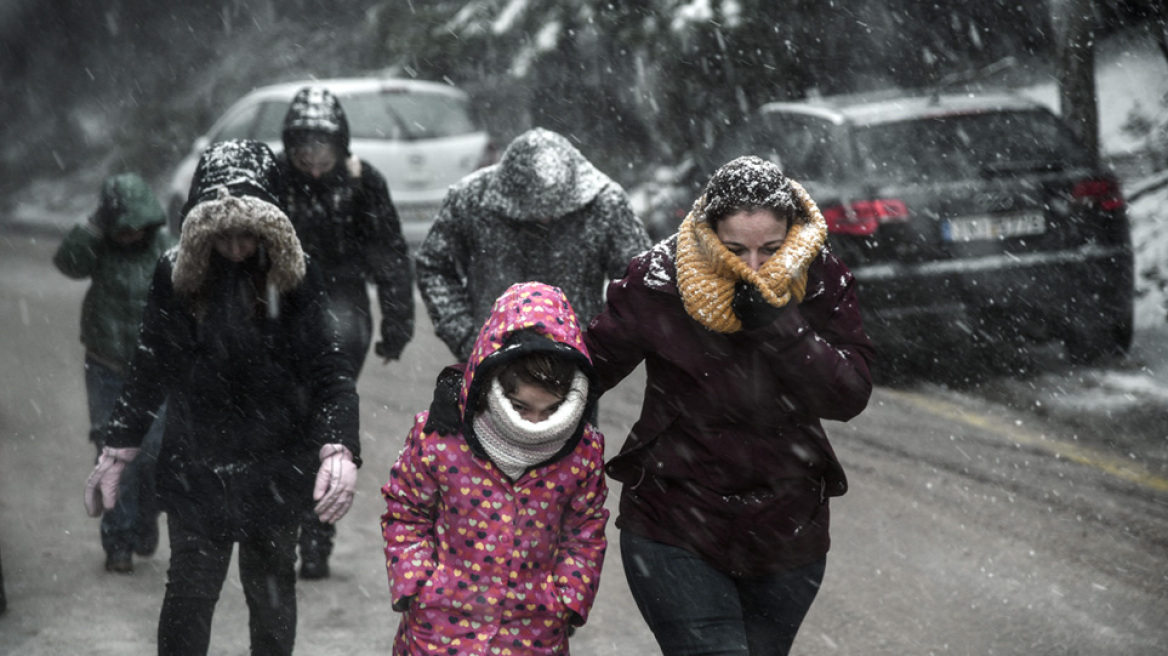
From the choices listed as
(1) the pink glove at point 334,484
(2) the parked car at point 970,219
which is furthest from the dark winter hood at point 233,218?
(2) the parked car at point 970,219

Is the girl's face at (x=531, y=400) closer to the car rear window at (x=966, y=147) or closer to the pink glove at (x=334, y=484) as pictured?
the pink glove at (x=334, y=484)

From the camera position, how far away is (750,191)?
2.99 m

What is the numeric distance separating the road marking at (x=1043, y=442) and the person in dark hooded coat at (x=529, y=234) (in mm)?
3219

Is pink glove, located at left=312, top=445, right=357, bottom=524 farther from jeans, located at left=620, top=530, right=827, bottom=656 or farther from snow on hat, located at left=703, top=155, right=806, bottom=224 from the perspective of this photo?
snow on hat, located at left=703, top=155, right=806, bottom=224

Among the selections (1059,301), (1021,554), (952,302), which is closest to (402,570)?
(1021,554)

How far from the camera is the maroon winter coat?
307cm

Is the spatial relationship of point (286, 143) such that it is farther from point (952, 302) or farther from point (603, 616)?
point (952, 302)

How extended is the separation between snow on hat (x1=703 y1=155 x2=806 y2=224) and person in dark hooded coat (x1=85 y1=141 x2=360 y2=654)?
1.35m

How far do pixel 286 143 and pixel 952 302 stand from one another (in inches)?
175

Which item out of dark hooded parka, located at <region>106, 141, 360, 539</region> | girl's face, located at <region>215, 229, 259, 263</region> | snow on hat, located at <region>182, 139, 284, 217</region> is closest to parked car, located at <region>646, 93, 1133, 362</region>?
snow on hat, located at <region>182, 139, 284, 217</region>

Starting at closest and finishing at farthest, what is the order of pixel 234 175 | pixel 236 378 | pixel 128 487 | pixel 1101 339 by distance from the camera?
pixel 236 378, pixel 234 175, pixel 128 487, pixel 1101 339

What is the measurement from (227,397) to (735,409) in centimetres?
153

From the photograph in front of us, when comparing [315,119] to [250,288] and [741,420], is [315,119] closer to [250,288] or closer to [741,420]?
[250,288]

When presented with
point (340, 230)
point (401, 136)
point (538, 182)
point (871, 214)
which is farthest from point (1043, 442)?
point (401, 136)
